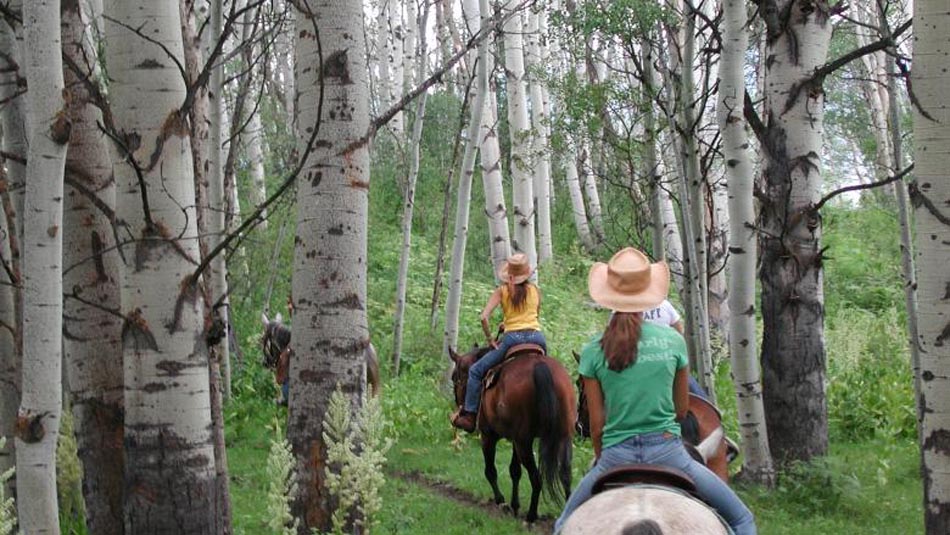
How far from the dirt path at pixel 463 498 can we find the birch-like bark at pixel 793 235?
7.86 ft

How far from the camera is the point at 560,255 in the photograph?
27688 mm

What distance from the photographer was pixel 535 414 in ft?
30.9

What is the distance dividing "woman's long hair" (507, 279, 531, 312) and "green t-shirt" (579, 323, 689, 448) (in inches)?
204

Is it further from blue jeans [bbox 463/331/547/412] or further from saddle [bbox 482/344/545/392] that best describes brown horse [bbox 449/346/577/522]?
blue jeans [bbox 463/331/547/412]

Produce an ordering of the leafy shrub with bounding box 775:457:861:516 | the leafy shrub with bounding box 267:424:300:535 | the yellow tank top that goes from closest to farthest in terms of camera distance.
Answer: the leafy shrub with bounding box 267:424:300:535, the leafy shrub with bounding box 775:457:861:516, the yellow tank top

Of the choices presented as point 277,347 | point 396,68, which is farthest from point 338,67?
point 396,68

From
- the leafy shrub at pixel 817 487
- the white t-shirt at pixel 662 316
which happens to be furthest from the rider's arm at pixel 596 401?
the leafy shrub at pixel 817 487

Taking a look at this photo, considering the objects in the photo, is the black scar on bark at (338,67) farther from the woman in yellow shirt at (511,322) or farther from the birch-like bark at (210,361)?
the woman in yellow shirt at (511,322)

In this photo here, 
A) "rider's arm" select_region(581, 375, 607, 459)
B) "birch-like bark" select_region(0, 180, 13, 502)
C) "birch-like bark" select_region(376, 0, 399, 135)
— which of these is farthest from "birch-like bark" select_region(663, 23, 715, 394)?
"birch-like bark" select_region(376, 0, 399, 135)

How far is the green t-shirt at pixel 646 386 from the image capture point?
193 inches

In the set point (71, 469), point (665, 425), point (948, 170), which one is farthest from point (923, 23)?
point (71, 469)

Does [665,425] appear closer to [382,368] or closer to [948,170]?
[948,170]

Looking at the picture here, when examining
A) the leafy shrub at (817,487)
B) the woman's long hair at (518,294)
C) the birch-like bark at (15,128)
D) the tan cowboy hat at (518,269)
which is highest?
the birch-like bark at (15,128)

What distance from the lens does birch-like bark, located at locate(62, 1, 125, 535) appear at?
209 inches
